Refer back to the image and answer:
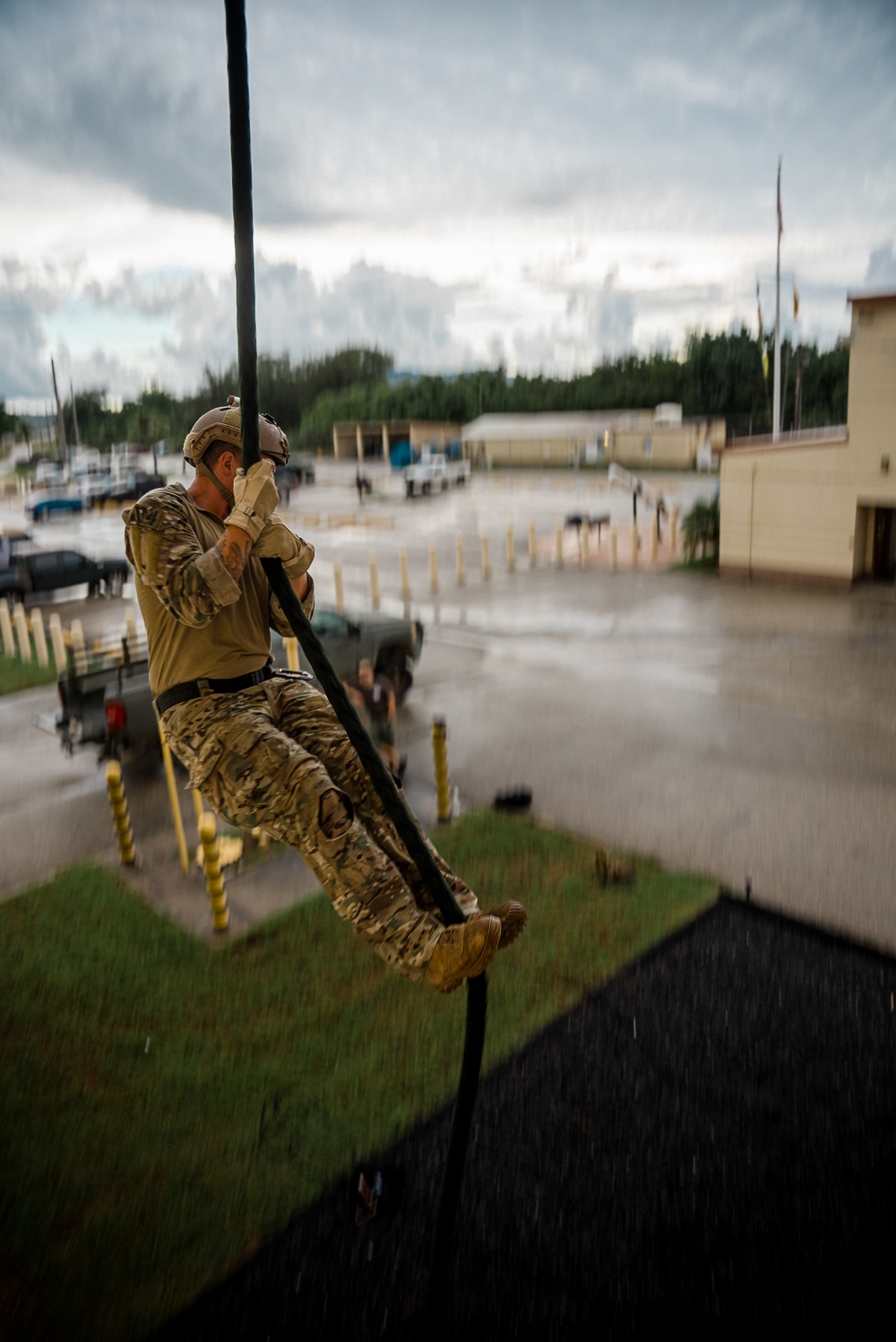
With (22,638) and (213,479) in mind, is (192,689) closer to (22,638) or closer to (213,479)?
(213,479)

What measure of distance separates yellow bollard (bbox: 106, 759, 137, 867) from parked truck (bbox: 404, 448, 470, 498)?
35398mm

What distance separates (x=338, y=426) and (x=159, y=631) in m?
64.4

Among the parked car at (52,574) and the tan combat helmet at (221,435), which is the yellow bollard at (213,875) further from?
the parked car at (52,574)

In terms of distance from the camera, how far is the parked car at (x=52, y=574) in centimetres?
2127

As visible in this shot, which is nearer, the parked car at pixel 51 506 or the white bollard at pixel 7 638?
the white bollard at pixel 7 638

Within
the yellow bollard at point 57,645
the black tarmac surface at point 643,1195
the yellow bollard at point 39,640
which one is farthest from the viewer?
the yellow bollard at point 39,640

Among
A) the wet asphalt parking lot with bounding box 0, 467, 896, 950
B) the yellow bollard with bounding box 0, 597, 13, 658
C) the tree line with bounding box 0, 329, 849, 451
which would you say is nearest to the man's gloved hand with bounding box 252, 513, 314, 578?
the wet asphalt parking lot with bounding box 0, 467, 896, 950

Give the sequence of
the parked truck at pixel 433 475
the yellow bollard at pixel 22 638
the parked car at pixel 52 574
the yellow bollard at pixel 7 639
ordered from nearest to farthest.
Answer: the yellow bollard at pixel 22 638 → the yellow bollard at pixel 7 639 → the parked car at pixel 52 574 → the parked truck at pixel 433 475

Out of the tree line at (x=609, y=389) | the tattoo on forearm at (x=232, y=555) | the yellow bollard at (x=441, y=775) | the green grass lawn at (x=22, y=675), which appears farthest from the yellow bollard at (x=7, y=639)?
the tree line at (x=609, y=389)

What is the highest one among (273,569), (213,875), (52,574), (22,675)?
(273,569)

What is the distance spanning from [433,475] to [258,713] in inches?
1679

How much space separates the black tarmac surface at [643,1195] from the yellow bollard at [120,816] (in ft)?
14.2

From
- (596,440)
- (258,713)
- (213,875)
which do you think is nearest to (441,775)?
(213,875)

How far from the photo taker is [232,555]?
2.81m
